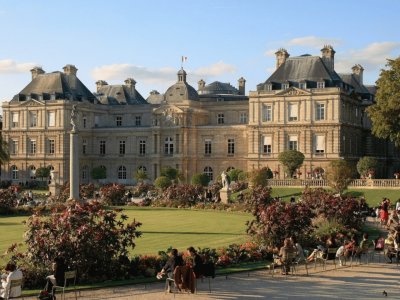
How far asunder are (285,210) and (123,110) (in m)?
61.5

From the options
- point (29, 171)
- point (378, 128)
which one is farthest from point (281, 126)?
point (29, 171)

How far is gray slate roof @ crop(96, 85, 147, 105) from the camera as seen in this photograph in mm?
87000

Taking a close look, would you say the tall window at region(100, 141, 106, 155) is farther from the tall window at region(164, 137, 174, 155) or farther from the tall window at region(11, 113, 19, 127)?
the tall window at region(11, 113, 19, 127)

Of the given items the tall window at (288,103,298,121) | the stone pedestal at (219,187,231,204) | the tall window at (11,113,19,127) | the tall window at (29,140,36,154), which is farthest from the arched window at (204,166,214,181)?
the stone pedestal at (219,187,231,204)

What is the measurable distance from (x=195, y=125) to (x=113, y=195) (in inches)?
1062

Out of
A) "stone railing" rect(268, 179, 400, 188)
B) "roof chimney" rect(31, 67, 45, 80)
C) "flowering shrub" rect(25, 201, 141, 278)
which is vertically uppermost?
"roof chimney" rect(31, 67, 45, 80)

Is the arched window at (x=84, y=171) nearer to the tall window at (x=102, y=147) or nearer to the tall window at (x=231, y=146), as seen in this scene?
the tall window at (x=102, y=147)

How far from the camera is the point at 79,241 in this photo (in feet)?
63.1

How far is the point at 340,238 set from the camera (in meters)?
26.2

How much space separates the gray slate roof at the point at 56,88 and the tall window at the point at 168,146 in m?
12.3

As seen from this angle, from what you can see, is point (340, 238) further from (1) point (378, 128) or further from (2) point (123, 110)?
(2) point (123, 110)

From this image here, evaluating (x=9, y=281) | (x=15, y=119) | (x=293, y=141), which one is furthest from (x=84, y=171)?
(x=9, y=281)

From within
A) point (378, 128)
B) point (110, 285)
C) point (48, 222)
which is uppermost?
point (378, 128)

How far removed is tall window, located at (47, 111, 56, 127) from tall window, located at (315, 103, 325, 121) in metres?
30.2
